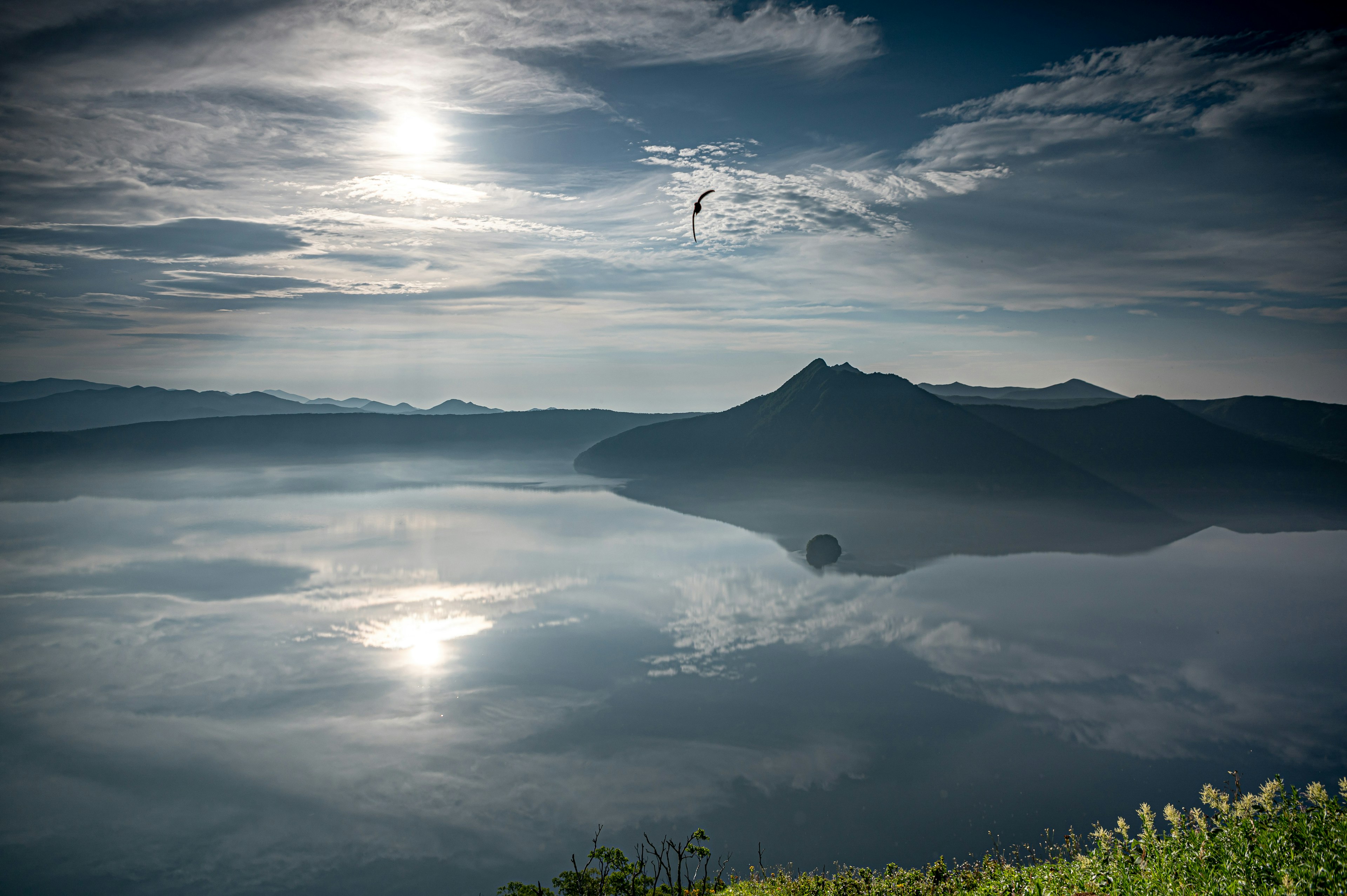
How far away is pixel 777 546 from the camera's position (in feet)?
441

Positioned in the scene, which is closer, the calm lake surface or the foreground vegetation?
the foreground vegetation

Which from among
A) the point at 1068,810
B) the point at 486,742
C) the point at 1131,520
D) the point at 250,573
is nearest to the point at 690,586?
the point at 486,742

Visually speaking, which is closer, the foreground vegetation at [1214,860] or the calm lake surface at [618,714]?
the foreground vegetation at [1214,860]

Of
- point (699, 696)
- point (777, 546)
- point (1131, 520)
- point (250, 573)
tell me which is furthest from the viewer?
point (1131, 520)

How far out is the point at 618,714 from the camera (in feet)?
173

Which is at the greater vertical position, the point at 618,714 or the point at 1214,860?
the point at 1214,860

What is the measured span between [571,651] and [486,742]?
23649 millimetres

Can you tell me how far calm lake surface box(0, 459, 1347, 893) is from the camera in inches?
1383

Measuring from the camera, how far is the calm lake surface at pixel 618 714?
3512 centimetres

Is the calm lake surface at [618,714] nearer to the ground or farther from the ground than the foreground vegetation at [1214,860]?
nearer to the ground

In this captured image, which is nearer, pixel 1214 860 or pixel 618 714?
pixel 1214 860

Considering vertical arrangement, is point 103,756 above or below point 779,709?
below

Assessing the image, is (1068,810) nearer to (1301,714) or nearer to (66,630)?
(1301,714)

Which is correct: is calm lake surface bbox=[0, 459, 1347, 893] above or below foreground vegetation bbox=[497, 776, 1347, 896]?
below
